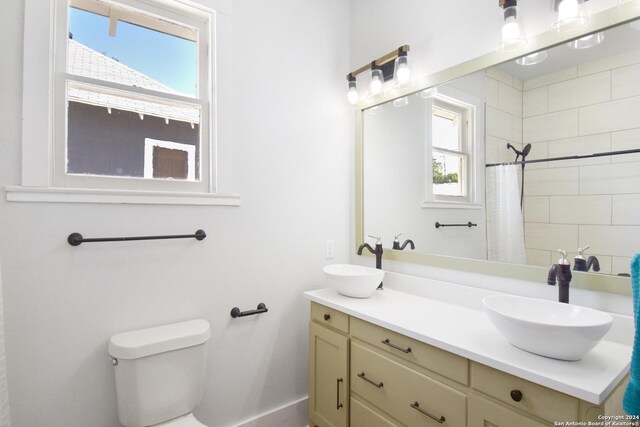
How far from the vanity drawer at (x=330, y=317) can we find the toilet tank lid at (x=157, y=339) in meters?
0.57

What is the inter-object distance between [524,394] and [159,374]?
135cm

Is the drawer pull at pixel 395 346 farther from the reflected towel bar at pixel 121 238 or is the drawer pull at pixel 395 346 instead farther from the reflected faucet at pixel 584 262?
the reflected towel bar at pixel 121 238

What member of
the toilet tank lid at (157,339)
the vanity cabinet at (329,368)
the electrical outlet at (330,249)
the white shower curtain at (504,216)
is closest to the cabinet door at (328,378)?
the vanity cabinet at (329,368)

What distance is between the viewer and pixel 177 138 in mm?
1672

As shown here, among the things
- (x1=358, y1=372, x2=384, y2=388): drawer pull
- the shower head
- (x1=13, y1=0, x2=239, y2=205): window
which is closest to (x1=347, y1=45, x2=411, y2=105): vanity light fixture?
the shower head

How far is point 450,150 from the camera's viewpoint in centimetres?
A: 172

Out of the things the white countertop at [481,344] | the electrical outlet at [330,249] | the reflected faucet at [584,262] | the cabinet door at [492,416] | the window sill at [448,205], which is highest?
the window sill at [448,205]

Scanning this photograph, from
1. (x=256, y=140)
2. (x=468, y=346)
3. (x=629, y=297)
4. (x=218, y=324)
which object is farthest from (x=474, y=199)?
(x=218, y=324)

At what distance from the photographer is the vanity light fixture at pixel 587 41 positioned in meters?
1.19

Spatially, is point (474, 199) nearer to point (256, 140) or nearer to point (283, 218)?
point (283, 218)

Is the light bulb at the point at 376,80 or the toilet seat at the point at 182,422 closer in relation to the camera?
the toilet seat at the point at 182,422

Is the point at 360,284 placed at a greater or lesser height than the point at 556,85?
lesser

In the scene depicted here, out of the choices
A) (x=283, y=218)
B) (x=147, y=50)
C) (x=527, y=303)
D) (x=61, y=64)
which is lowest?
(x=527, y=303)

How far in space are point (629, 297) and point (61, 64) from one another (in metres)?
2.44
